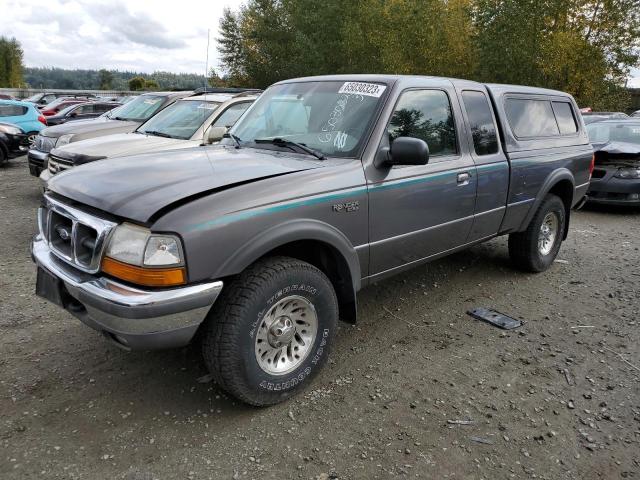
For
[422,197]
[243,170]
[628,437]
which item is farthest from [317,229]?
[628,437]

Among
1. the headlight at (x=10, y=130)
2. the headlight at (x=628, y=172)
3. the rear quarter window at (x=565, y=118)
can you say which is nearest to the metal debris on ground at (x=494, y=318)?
the rear quarter window at (x=565, y=118)

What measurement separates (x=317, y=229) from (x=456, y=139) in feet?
5.69

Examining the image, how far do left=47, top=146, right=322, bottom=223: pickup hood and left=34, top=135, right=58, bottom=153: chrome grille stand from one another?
5.60 m

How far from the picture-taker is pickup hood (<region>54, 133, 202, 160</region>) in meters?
6.42

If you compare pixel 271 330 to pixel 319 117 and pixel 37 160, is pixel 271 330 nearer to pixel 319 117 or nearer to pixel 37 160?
pixel 319 117

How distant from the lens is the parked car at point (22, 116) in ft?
40.5

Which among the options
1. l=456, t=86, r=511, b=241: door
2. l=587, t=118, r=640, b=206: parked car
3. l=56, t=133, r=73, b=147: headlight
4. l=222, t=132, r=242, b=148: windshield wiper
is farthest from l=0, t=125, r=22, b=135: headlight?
l=587, t=118, r=640, b=206: parked car

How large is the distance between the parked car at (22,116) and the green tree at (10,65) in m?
64.7

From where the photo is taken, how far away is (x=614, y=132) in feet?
31.1

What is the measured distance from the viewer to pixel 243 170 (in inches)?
117

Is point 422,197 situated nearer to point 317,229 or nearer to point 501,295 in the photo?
point 317,229

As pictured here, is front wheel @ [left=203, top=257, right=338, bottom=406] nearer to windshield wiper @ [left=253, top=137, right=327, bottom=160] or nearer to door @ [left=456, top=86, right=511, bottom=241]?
windshield wiper @ [left=253, top=137, right=327, bottom=160]

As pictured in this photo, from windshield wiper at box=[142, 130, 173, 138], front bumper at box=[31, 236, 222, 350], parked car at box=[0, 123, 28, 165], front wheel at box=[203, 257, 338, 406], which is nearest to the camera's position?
front bumper at box=[31, 236, 222, 350]

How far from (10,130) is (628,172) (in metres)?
12.8
